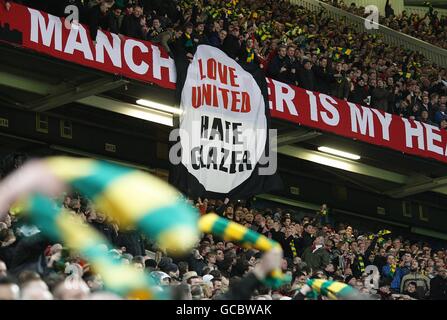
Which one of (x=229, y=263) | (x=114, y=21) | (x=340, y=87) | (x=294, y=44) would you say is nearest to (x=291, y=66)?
(x=340, y=87)

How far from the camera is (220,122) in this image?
18.7 meters

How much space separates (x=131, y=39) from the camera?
17953 millimetres

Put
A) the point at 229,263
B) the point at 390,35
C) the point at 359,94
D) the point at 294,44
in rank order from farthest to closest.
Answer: the point at 390,35 → the point at 294,44 → the point at 359,94 → the point at 229,263

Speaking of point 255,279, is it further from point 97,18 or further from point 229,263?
point 97,18

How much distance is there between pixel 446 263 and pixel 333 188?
4724mm

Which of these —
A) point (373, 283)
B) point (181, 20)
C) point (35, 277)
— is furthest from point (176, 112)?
point (35, 277)

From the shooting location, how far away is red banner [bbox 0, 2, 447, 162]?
16531 millimetres

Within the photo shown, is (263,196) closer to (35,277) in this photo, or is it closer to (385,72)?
(385,72)

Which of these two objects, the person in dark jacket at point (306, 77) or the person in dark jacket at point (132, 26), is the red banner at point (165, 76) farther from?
the person in dark jacket at point (132, 26)

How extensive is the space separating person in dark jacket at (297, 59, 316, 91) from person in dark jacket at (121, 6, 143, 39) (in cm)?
393

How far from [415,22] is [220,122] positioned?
1730 cm

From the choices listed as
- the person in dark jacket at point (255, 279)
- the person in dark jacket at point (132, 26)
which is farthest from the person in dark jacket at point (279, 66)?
the person in dark jacket at point (255, 279)

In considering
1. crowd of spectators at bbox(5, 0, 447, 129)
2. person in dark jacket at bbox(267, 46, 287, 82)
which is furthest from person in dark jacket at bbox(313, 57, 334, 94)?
person in dark jacket at bbox(267, 46, 287, 82)

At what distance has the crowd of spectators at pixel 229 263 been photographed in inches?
328
